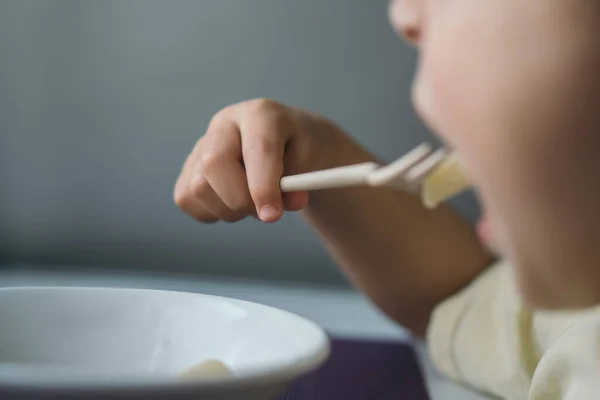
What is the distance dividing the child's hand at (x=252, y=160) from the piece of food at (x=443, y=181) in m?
0.13

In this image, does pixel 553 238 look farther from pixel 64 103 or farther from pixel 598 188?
pixel 64 103

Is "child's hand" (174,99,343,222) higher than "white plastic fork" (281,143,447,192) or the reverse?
the reverse

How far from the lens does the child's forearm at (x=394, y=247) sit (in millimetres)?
496

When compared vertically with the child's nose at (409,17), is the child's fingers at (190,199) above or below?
below

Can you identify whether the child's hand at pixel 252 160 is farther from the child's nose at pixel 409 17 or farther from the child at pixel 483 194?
the child's nose at pixel 409 17

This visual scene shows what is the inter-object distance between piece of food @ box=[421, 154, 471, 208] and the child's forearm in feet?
0.74

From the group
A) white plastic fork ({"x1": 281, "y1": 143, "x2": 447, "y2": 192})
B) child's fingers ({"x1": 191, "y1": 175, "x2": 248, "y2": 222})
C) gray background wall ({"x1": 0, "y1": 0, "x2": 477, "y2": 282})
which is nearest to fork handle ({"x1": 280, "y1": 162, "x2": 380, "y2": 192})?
white plastic fork ({"x1": 281, "y1": 143, "x2": 447, "y2": 192})

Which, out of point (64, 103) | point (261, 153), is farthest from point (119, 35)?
point (261, 153)

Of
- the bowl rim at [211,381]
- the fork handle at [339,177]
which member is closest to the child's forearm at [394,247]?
the fork handle at [339,177]

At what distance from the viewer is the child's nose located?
229 millimetres

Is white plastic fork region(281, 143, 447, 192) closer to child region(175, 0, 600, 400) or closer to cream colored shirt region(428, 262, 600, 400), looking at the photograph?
child region(175, 0, 600, 400)

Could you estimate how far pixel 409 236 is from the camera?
0.51 metres

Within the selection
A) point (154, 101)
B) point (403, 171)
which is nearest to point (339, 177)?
point (403, 171)

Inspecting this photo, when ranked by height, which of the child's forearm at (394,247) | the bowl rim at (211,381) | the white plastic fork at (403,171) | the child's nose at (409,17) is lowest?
the child's forearm at (394,247)
